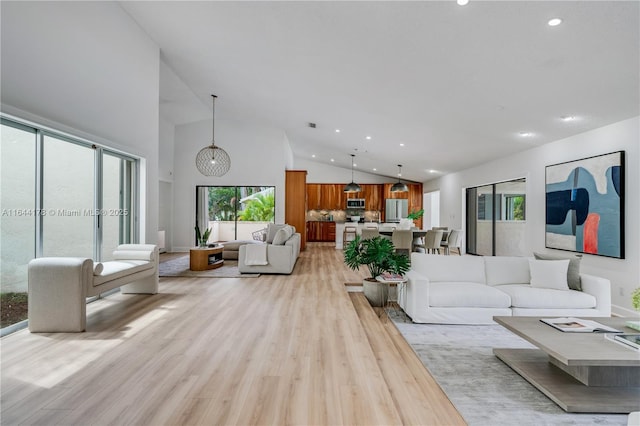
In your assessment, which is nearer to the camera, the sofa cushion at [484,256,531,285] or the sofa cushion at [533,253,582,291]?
the sofa cushion at [533,253,582,291]

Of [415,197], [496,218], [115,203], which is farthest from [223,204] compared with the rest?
[415,197]

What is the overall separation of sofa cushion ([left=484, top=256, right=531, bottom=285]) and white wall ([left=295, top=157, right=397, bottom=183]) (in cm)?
949

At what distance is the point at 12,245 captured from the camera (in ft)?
11.0

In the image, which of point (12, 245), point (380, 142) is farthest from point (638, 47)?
point (12, 245)

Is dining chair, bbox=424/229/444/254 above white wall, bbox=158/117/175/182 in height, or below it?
below

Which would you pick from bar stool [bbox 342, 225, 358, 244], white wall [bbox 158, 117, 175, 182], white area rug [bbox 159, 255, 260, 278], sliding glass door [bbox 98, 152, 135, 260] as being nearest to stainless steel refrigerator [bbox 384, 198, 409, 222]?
bar stool [bbox 342, 225, 358, 244]

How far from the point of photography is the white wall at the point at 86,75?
3115 mm

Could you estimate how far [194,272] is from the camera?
21.7ft

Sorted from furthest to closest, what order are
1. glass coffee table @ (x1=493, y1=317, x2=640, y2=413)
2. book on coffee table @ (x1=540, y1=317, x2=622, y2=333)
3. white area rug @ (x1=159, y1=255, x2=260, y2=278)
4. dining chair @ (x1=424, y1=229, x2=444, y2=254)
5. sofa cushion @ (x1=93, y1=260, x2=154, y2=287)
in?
dining chair @ (x1=424, y1=229, x2=444, y2=254) → white area rug @ (x1=159, y1=255, x2=260, y2=278) → sofa cushion @ (x1=93, y1=260, x2=154, y2=287) → book on coffee table @ (x1=540, y1=317, x2=622, y2=333) → glass coffee table @ (x1=493, y1=317, x2=640, y2=413)

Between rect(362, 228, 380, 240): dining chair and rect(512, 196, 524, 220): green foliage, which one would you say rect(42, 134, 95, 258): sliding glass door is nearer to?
rect(362, 228, 380, 240): dining chair

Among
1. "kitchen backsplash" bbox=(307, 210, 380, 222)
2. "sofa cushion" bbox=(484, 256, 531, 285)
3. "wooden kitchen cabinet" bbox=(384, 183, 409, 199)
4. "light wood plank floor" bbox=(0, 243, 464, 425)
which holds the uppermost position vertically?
"wooden kitchen cabinet" bbox=(384, 183, 409, 199)

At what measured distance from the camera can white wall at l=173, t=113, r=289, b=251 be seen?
9.88 m

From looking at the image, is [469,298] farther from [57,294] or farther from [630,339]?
[57,294]

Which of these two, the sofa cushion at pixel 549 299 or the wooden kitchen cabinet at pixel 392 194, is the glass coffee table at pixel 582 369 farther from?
the wooden kitchen cabinet at pixel 392 194
